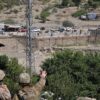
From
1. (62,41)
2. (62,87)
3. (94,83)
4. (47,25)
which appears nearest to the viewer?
(62,87)

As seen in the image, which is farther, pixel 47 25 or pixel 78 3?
pixel 78 3

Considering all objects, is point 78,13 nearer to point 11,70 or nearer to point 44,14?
point 44,14

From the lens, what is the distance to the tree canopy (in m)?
21.1

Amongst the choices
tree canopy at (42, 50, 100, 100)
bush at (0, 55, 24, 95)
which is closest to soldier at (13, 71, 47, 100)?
tree canopy at (42, 50, 100, 100)

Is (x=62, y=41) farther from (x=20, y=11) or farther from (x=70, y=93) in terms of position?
(x=70, y=93)

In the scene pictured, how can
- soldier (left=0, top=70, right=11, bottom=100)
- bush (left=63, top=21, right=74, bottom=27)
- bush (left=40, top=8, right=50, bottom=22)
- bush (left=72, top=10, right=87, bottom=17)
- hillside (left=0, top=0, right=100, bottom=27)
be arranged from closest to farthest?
1. soldier (left=0, top=70, right=11, bottom=100)
2. bush (left=63, top=21, right=74, bottom=27)
3. hillside (left=0, top=0, right=100, bottom=27)
4. bush (left=40, top=8, right=50, bottom=22)
5. bush (left=72, top=10, right=87, bottom=17)

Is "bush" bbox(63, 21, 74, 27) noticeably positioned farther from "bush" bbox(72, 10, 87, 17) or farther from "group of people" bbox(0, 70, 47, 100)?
"group of people" bbox(0, 70, 47, 100)

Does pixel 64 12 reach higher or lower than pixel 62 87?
lower

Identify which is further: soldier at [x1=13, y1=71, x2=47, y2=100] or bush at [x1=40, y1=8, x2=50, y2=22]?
bush at [x1=40, y1=8, x2=50, y2=22]

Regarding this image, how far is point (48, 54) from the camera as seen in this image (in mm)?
42406

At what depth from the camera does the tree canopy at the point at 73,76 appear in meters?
21.1

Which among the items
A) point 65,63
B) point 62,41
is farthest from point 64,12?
point 65,63

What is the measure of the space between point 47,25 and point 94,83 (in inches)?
1238

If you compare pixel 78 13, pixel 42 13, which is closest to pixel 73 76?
pixel 78 13
